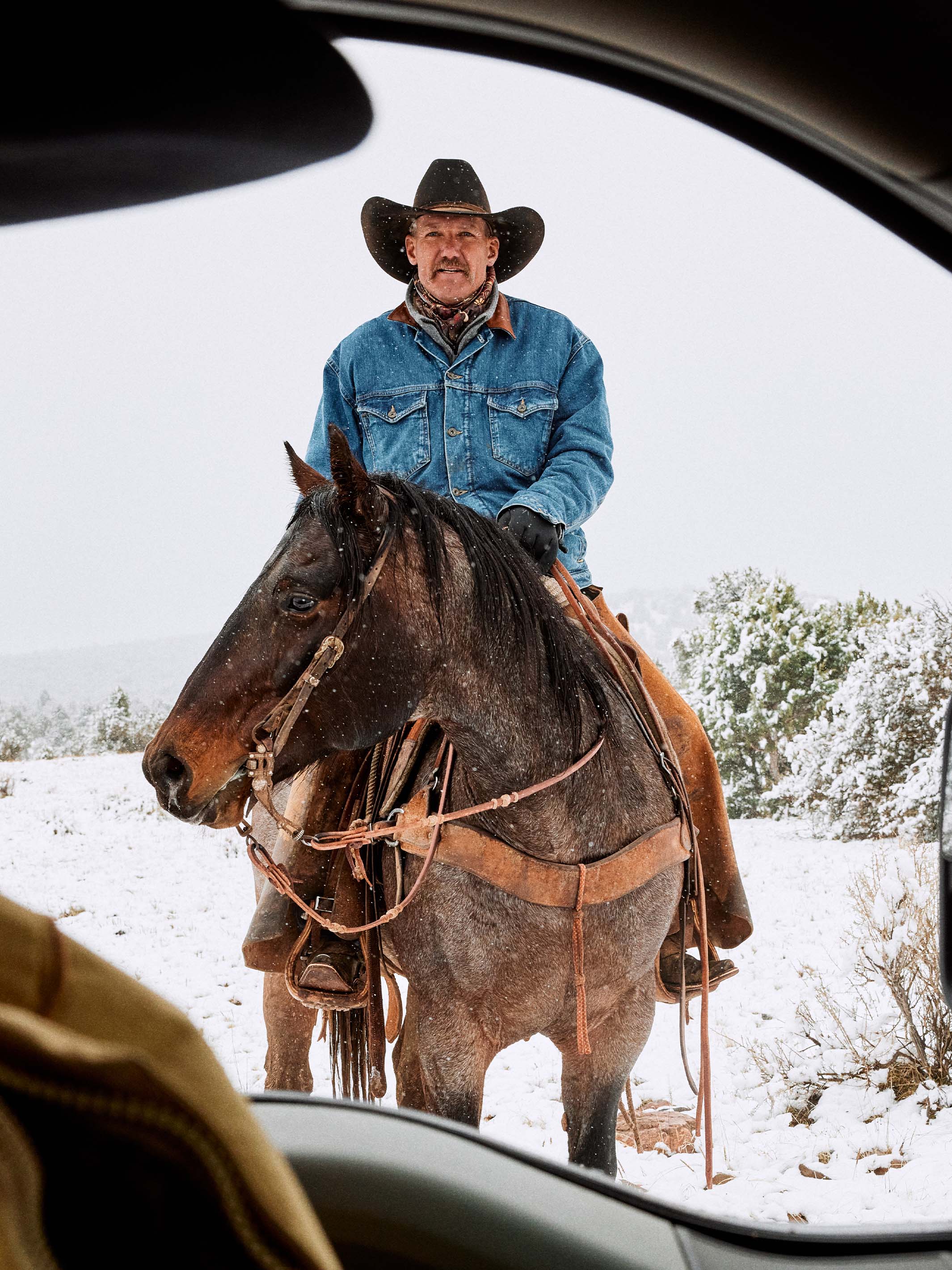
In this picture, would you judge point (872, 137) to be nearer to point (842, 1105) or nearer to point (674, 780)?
point (674, 780)

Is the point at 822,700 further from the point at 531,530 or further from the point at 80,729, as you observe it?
the point at 531,530

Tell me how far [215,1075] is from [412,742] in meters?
1.80

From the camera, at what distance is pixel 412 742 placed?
2.20 metres

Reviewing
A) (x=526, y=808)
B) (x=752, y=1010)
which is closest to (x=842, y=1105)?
(x=752, y=1010)

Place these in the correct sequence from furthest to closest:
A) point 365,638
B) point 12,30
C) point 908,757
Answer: point 908,757 → point 365,638 → point 12,30

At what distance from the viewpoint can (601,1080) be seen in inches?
86.1

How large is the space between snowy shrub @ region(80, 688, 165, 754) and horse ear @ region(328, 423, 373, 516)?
8.71m

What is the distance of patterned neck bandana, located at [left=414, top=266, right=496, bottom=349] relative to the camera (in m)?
2.55

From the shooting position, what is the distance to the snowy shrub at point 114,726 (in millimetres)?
10211

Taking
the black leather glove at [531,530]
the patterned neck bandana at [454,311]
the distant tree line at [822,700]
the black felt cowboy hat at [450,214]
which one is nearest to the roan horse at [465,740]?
the black leather glove at [531,530]

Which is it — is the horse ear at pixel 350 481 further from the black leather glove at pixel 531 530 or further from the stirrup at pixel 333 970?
the stirrup at pixel 333 970

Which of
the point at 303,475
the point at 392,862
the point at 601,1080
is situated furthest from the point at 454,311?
the point at 601,1080

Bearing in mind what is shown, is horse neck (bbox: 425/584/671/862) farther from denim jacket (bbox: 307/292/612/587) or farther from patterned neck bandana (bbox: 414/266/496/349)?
patterned neck bandana (bbox: 414/266/496/349)

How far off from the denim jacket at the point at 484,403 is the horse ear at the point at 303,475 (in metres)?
0.33
